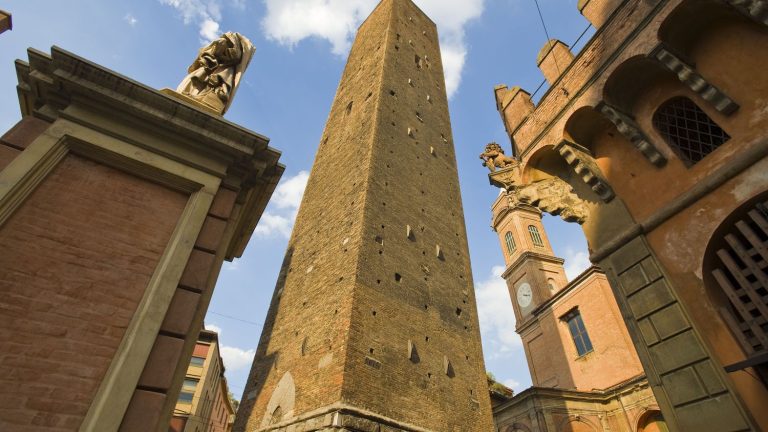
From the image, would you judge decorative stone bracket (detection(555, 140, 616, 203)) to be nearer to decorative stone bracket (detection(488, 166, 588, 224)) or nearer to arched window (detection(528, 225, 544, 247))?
decorative stone bracket (detection(488, 166, 588, 224))

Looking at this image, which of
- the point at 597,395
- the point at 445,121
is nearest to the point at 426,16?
the point at 445,121

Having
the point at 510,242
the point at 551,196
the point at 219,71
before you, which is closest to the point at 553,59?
the point at 551,196

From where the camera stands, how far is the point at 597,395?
52.1ft

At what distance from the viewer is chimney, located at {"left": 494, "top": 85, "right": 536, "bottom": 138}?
8.27 meters

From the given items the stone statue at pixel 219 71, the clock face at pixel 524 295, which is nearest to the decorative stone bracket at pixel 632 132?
the stone statue at pixel 219 71

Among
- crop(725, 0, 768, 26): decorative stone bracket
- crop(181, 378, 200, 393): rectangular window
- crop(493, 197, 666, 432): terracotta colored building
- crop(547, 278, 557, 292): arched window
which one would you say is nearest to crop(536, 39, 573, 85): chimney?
crop(725, 0, 768, 26): decorative stone bracket

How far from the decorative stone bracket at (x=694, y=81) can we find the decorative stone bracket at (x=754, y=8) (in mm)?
716

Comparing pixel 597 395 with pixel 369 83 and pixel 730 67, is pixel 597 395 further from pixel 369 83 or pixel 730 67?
pixel 369 83

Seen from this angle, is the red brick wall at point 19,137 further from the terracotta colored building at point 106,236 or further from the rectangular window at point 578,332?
the rectangular window at point 578,332

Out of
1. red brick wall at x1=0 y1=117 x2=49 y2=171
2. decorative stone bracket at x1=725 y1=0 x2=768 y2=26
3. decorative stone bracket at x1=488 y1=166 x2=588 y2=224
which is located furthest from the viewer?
decorative stone bracket at x1=488 y1=166 x2=588 y2=224

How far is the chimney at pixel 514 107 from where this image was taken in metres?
8.27

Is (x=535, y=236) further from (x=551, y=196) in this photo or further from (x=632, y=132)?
(x=632, y=132)

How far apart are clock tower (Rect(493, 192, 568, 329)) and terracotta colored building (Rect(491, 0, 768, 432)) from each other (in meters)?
17.8

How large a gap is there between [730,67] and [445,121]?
16176mm
